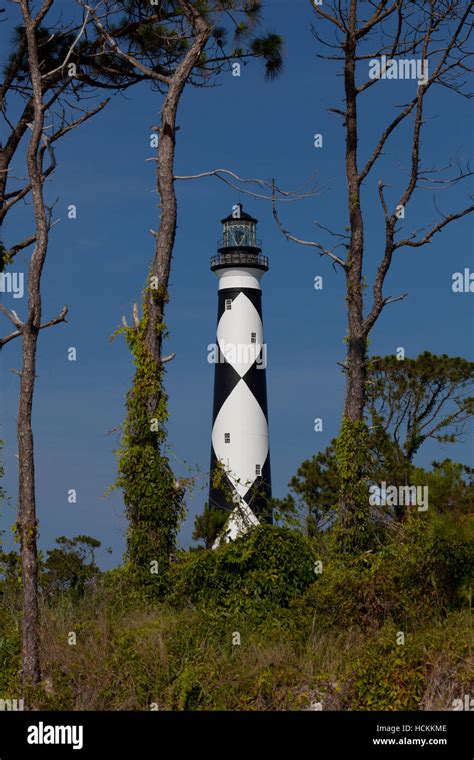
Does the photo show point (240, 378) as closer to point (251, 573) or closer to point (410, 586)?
point (251, 573)

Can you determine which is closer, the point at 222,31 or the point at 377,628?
the point at 377,628

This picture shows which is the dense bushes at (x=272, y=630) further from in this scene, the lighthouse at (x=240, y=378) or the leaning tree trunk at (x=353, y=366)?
the lighthouse at (x=240, y=378)

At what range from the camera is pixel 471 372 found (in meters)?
26.4

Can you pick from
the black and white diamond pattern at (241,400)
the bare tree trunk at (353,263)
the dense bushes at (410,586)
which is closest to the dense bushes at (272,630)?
the dense bushes at (410,586)

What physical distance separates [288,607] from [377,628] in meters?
1.66

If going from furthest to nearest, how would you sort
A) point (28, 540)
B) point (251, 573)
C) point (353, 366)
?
1. point (353, 366)
2. point (251, 573)
3. point (28, 540)

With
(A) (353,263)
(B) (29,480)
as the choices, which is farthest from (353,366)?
(B) (29,480)

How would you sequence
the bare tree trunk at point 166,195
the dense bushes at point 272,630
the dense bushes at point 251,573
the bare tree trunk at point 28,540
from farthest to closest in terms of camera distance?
the bare tree trunk at point 166,195, the dense bushes at point 251,573, the bare tree trunk at point 28,540, the dense bushes at point 272,630

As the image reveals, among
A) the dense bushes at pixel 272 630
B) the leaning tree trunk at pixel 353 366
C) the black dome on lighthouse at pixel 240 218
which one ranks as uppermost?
the black dome on lighthouse at pixel 240 218

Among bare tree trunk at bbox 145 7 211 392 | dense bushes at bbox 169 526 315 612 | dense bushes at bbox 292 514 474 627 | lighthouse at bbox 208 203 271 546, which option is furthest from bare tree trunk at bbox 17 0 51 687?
lighthouse at bbox 208 203 271 546

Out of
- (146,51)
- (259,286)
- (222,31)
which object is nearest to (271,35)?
(222,31)

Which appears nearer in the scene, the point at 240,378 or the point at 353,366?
the point at 353,366
